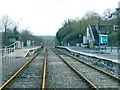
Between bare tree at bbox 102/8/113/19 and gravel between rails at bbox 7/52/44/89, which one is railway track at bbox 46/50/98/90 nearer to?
gravel between rails at bbox 7/52/44/89

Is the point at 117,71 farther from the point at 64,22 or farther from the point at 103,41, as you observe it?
the point at 64,22

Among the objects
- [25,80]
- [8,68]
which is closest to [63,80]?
[25,80]

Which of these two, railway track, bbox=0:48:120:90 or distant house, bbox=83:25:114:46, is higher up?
distant house, bbox=83:25:114:46

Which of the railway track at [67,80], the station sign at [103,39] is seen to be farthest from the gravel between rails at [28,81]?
the station sign at [103,39]

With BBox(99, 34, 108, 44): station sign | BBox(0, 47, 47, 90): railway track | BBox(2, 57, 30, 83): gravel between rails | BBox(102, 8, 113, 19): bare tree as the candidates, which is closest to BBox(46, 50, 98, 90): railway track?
BBox(0, 47, 47, 90): railway track

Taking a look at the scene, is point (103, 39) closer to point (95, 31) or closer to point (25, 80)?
point (95, 31)

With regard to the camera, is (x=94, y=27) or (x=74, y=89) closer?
(x=74, y=89)

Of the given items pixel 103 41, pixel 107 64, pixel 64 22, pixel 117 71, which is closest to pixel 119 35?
pixel 103 41

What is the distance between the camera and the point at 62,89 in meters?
12.1

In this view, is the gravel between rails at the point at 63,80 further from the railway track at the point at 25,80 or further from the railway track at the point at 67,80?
the railway track at the point at 25,80

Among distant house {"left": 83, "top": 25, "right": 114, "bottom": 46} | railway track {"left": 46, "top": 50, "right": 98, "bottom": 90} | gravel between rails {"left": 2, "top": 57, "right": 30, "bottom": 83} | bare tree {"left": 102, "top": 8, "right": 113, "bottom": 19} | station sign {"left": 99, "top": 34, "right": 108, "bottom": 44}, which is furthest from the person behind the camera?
bare tree {"left": 102, "top": 8, "right": 113, "bottom": 19}

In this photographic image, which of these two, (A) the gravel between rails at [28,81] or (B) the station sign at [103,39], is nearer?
(A) the gravel between rails at [28,81]

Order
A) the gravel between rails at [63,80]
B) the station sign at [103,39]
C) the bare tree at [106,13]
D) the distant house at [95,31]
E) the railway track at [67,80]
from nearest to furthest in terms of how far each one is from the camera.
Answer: the railway track at [67,80]
the gravel between rails at [63,80]
the station sign at [103,39]
the distant house at [95,31]
the bare tree at [106,13]

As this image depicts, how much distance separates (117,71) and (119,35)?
3454cm
